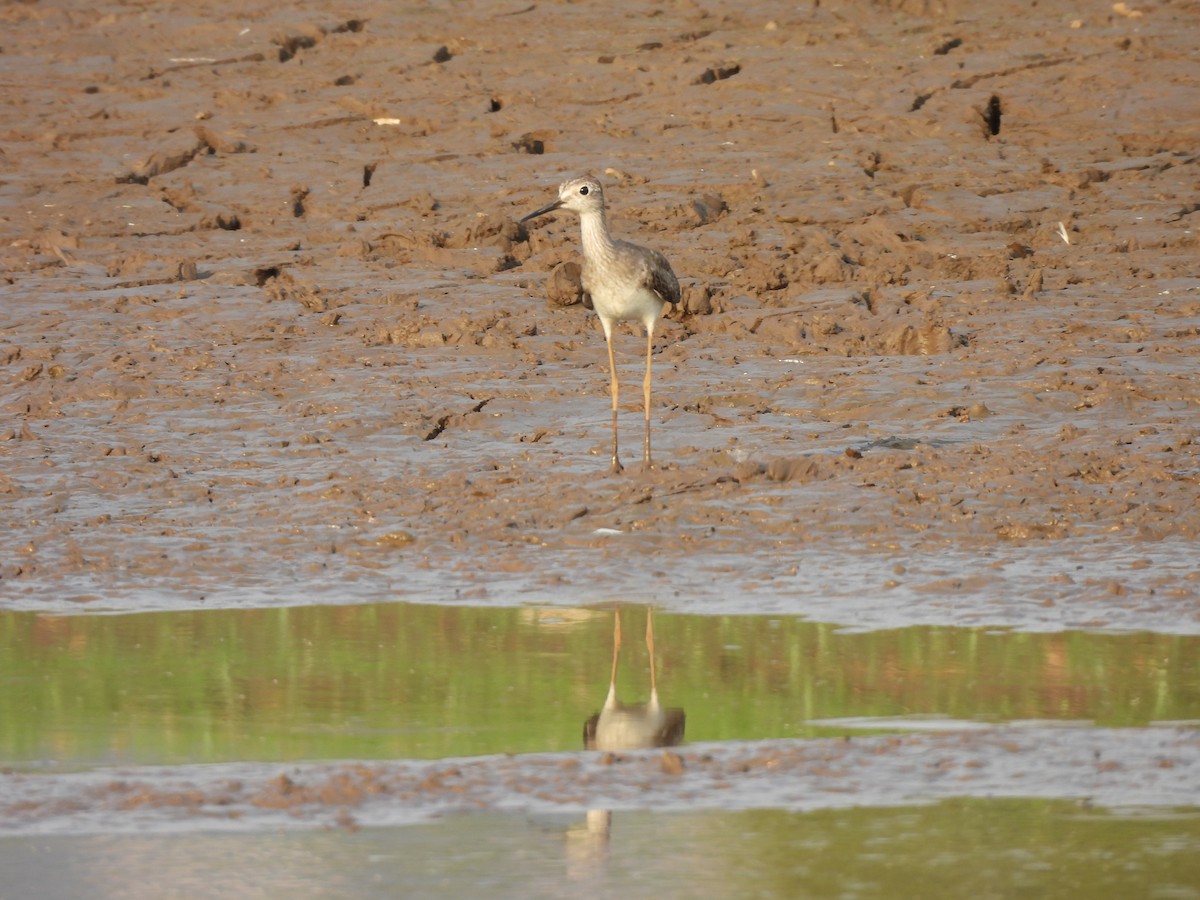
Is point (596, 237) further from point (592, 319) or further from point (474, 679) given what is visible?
point (474, 679)

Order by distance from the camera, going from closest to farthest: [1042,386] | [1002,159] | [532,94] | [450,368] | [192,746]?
[192,746]
[1042,386]
[450,368]
[1002,159]
[532,94]

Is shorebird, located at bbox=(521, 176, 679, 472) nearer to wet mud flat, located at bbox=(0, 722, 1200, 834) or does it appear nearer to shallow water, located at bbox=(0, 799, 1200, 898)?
wet mud flat, located at bbox=(0, 722, 1200, 834)

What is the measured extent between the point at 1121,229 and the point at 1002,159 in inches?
54.6

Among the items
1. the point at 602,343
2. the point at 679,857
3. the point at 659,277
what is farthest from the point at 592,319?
the point at 679,857

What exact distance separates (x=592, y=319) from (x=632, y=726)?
19.3 feet

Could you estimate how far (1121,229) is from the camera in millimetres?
12375

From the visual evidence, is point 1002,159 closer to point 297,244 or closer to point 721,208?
point 721,208

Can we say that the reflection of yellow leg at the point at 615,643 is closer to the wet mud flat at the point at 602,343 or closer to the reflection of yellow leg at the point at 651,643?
the reflection of yellow leg at the point at 651,643

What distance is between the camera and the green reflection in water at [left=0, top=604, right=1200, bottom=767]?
5.75 meters

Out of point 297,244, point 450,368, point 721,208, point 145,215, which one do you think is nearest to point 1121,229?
point 721,208

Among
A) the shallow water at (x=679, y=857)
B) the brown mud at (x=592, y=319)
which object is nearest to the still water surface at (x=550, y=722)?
the shallow water at (x=679, y=857)

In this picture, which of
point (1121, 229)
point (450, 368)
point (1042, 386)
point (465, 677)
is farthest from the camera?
point (1121, 229)

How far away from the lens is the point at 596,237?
930cm

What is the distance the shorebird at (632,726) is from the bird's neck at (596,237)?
3472mm
